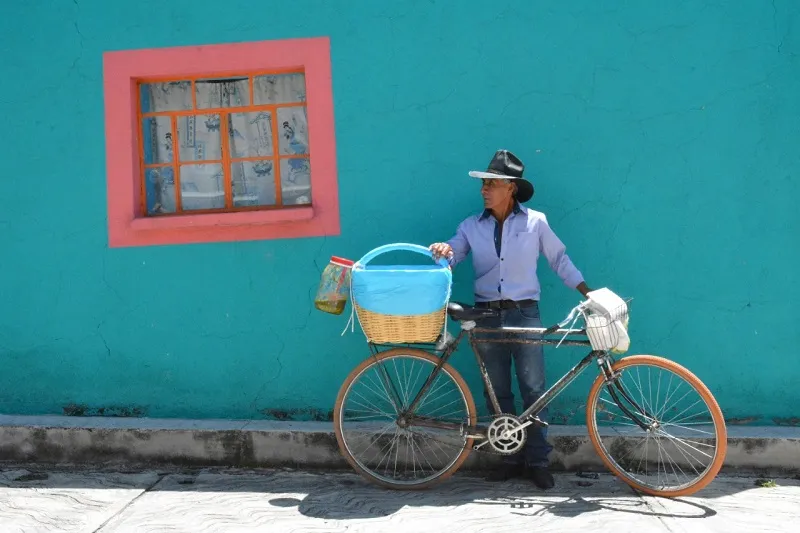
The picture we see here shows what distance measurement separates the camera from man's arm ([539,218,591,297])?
477cm

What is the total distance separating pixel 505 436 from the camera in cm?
450

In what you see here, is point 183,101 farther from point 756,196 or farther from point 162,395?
point 756,196

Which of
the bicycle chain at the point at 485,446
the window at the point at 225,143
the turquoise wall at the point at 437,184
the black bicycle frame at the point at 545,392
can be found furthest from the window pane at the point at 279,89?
the bicycle chain at the point at 485,446

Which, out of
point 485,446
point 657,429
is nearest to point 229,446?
point 485,446

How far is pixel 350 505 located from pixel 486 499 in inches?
29.6

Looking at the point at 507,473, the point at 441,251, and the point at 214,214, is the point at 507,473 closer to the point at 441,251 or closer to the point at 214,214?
the point at 441,251

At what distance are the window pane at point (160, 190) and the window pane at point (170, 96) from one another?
1.36ft

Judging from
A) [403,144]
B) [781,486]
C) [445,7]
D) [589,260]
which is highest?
[445,7]

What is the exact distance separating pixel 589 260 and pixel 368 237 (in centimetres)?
144

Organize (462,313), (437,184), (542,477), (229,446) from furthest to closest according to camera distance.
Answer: (437,184)
(229,446)
(542,477)
(462,313)

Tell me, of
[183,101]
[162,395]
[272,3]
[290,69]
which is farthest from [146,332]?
[272,3]

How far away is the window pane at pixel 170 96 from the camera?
5.54 metres

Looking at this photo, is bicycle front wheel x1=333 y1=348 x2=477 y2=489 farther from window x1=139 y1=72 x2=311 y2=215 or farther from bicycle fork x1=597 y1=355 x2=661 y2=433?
window x1=139 y1=72 x2=311 y2=215

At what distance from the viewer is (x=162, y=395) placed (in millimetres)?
5539
